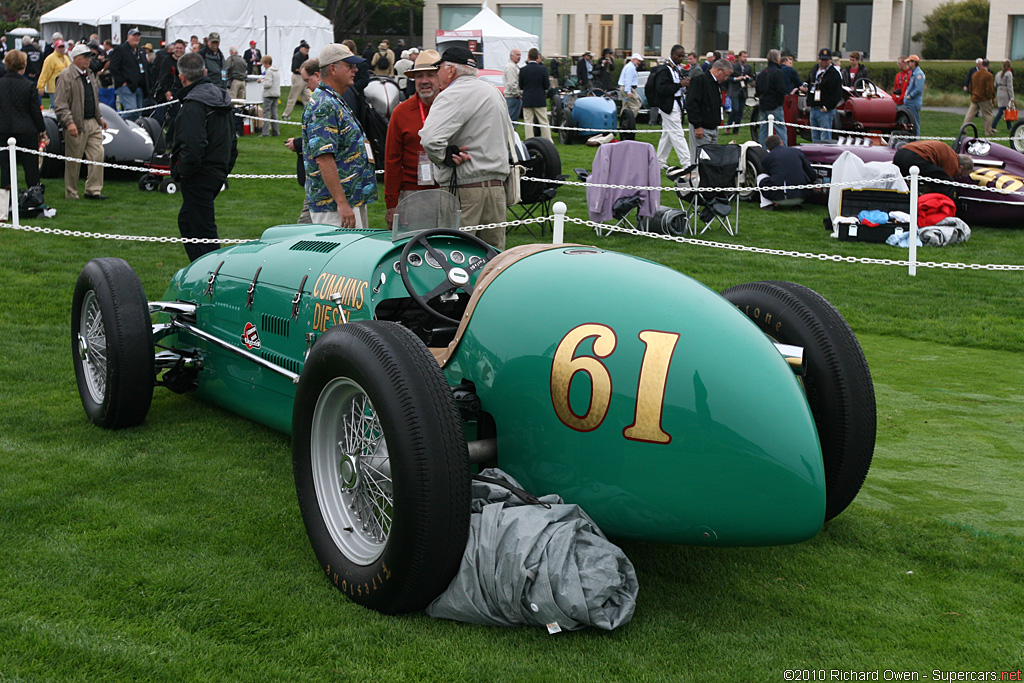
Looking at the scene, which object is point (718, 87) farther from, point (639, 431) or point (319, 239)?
point (639, 431)

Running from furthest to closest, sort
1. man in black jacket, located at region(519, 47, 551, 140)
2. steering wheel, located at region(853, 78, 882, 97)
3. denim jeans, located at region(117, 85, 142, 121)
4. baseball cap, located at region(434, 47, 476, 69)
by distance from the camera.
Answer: denim jeans, located at region(117, 85, 142, 121) → steering wheel, located at region(853, 78, 882, 97) → man in black jacket, located at region(519, 47, 551, 140) → baseball cap, located at region(434, 47, 476, 69)

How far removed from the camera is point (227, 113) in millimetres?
8156

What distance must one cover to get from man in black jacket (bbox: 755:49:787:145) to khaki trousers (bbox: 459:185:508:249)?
37.8 feet

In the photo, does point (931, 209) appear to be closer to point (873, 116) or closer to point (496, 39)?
point (873, 116)

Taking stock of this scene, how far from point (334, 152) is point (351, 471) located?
374 centimetres

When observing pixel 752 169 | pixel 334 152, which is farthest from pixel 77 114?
pixel 752 169

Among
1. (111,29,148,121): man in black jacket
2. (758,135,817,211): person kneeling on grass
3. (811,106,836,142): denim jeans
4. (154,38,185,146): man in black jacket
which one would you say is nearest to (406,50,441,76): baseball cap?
(758,135,817,211): person kneeling on grass

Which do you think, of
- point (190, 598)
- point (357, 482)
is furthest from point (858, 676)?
point (190, 598)

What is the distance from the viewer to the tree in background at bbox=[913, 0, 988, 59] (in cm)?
4253

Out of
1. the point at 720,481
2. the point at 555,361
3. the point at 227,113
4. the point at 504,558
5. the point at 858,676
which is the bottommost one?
the point at 858,676

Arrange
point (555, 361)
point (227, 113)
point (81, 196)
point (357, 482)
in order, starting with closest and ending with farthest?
→ point (555, 361) < point (357, 482) < point (227, 113) < point (81, 196)

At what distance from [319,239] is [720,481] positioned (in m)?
2.66

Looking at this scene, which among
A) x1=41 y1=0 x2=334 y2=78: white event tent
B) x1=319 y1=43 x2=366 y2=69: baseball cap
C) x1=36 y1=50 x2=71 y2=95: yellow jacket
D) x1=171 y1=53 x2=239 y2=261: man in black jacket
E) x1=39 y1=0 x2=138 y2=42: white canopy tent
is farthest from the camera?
Result: x1=39 y1=0 x2=138 y2=42: white canopy tent

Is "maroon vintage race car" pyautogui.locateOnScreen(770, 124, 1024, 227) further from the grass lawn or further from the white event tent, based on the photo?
the white event tent
